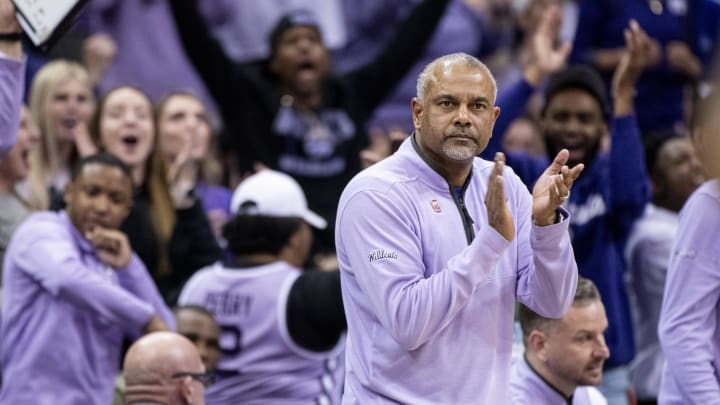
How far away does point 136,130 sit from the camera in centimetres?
834

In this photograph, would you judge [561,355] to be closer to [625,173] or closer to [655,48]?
[625,173]

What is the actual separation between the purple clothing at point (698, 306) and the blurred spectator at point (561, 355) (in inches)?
12.2

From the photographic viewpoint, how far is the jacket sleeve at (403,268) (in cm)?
439

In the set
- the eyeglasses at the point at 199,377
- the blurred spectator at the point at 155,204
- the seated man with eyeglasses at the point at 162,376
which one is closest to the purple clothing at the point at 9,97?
the seated man with eyeglasses at the point at 162,376

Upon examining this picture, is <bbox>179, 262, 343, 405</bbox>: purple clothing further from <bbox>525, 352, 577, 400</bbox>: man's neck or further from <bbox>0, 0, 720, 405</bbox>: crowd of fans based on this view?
<bbox>525, 352, 577, 400</bbox>: man's neck

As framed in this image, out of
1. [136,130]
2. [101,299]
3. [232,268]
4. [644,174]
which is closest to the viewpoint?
[101,299]

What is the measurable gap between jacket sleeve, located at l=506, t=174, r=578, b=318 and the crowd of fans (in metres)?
0.48

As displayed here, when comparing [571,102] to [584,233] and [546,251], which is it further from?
[546,251]

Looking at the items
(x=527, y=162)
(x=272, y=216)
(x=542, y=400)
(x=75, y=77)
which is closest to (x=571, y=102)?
(x=527, y=162)

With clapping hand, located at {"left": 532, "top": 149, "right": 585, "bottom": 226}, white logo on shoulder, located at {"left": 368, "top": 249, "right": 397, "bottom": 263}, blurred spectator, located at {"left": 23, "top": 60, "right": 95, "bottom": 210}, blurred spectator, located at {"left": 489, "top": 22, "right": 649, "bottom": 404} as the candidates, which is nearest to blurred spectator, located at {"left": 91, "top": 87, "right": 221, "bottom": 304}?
blurred spectator, located at {"left": 23, "top": 60, "right": 95, "bottom": 210}

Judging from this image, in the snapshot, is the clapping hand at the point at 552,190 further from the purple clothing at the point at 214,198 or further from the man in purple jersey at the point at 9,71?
the purple clothing at the point at 214,198

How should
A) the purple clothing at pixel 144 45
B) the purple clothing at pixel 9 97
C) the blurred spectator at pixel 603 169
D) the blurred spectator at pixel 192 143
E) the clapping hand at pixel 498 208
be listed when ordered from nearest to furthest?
the clapping hand at pixel 498 208, the purple clothing at pixel 9 97, the blurred spectator at pixel 603 169, the blurred spectator at pixel 192 143, the purple clothing at pixel 144 45

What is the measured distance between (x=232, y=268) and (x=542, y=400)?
1758 mm

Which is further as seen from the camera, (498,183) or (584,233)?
(584,233)
